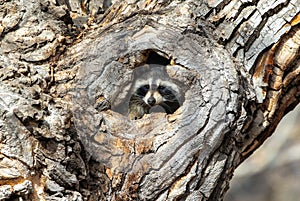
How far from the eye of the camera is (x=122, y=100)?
4.17 ft

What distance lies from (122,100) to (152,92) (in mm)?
59

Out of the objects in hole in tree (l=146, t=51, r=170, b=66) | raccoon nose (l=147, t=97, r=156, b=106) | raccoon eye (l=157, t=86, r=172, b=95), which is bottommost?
raccoon nose (l=147, t=97, r=156, b=106)

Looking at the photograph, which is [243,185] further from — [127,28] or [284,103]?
[127,28]

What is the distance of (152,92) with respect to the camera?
1286 millimetres

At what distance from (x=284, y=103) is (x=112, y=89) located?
416 millimetres

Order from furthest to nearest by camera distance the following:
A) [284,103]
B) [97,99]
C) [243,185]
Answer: [243,185]
[284,103]
[97,99]

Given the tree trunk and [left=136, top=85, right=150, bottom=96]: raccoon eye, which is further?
[left=136, top=85, right=150, bottom=96]: raccoon eye

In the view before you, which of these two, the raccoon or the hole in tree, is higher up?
the hole in tree

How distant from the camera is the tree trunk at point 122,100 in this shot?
1.16m

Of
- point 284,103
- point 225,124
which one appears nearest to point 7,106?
point 225,124

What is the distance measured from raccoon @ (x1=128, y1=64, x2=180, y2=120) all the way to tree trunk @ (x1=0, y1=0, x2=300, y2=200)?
0.05ft

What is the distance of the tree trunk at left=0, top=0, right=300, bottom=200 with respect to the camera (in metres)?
1.16

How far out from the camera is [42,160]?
3.76ft

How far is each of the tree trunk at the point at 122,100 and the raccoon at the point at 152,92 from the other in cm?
1
